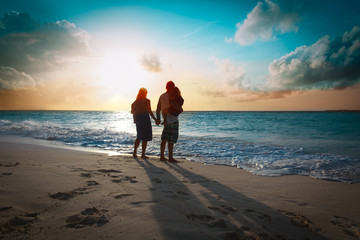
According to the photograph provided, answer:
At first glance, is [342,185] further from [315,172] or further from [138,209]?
[138,209]

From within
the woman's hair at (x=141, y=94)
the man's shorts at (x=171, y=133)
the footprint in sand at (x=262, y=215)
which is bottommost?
the footprint in sand at (x=262, y=215)

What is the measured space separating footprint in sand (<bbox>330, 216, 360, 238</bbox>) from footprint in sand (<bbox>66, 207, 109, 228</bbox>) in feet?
8.56

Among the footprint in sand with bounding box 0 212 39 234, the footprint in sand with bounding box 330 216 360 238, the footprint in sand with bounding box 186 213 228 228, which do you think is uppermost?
the footprint in sand with bounding box 0 212 39 234

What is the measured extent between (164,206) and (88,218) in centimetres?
83

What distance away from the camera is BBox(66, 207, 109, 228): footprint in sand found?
1809 millimetres

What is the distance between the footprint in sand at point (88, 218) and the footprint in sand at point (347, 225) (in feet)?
8.56

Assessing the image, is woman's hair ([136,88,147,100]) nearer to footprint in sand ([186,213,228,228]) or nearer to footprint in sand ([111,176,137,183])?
footprint in sand ([111,176,137,183])

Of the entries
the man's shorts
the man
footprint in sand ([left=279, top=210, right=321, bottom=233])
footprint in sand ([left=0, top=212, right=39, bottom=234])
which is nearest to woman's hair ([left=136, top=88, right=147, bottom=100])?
the man

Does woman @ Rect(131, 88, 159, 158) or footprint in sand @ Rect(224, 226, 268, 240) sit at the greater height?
woman @ Rect(131, 88, 159, 158)

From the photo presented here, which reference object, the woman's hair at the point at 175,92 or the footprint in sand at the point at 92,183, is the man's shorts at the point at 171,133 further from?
the footprint in sand at the point at 92,183

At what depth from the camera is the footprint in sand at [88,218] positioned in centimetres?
181

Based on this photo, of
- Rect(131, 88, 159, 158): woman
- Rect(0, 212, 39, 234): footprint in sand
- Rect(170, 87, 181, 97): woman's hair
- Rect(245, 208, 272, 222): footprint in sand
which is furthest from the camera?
Rect(131, 88, 159, 158): woman

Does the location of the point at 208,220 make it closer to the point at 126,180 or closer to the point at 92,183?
the point at 126,180

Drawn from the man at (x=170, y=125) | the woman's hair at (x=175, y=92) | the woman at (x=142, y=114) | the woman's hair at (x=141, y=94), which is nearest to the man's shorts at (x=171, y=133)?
the man at (x=170, y=125)
